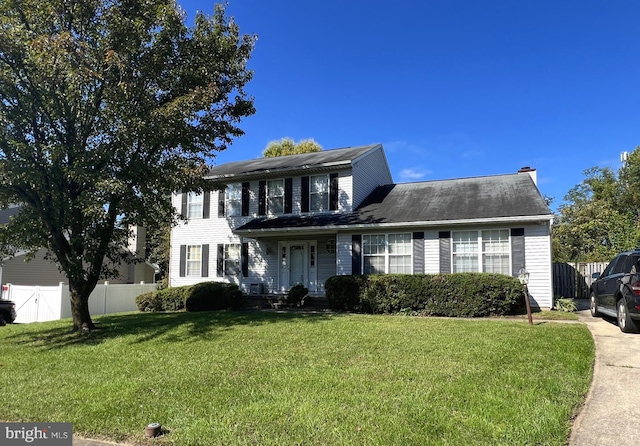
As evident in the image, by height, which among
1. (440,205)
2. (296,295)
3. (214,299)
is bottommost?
(214,299)

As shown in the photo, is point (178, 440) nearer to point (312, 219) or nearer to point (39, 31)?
point (39, 31)

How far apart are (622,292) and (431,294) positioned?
16.5 feet

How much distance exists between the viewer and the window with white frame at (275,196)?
1844 cm

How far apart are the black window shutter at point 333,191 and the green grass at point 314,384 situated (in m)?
8.00

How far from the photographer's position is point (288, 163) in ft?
63.7

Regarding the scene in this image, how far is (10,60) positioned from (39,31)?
92 cm

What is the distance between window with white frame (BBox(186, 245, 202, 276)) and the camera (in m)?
19.6

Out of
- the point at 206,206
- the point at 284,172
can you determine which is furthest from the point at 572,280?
the point at 206,206

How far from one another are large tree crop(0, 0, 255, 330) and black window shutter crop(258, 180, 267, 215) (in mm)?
7134

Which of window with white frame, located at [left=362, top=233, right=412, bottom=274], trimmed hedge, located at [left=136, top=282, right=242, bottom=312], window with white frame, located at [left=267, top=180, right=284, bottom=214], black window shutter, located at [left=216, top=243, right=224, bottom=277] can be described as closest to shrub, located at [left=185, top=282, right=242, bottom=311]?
trimmed hedge, located at [left=136, top=282, right=242, bottom=312]

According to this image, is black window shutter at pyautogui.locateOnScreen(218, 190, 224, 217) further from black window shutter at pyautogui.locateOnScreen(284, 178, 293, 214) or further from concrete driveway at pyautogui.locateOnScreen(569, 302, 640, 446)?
concrete driveway at pyautogui.locateOnScreen(569, 302, 640, 446)

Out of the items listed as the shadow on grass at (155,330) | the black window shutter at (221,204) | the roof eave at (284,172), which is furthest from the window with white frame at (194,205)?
the shadow on grass at (155,330)

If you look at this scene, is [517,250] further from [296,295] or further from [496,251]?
[296,295]

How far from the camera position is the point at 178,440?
4.04m
